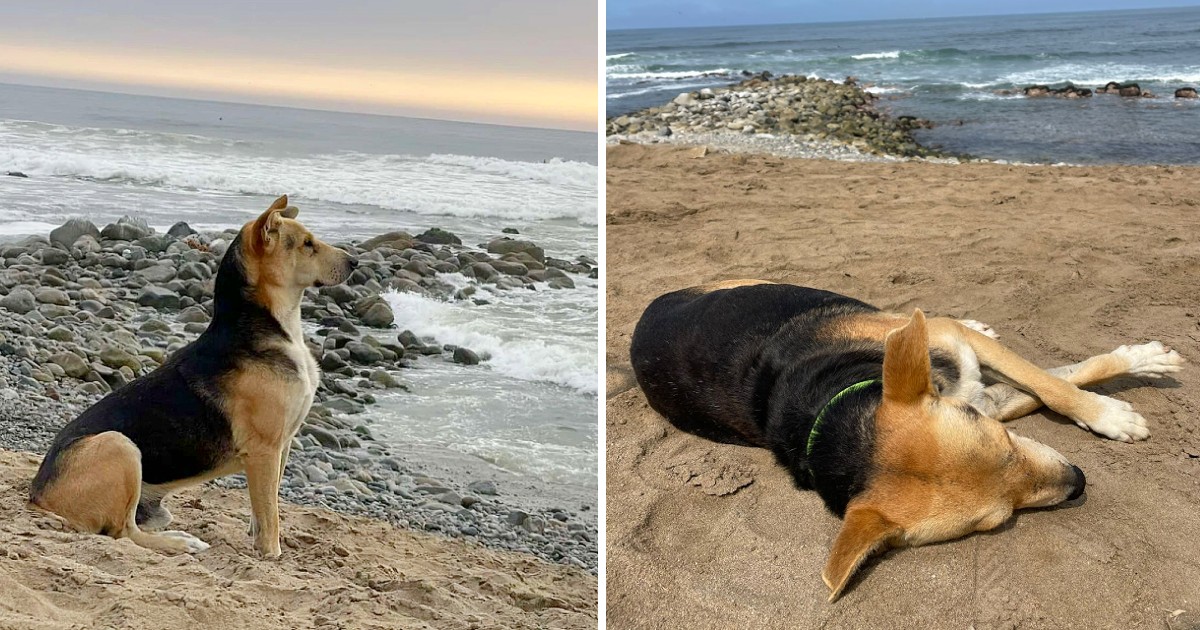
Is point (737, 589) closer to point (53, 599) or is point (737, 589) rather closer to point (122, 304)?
point (53, 599)

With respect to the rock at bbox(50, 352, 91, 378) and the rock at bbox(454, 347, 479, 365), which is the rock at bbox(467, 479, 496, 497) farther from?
the rock at bbox(50, 352, 91, 378)

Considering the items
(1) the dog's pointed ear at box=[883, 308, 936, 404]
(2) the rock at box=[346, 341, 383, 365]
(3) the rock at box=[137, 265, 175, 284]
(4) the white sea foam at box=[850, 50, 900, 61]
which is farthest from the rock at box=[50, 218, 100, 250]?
(4) the white sea foam at box=[850, 50, 900, 61]

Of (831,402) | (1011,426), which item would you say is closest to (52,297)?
(831,402)

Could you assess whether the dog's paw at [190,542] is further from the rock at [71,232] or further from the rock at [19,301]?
the rock at [71,232]

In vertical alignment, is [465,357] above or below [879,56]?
below

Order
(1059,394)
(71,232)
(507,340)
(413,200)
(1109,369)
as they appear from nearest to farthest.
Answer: (1059,394) → (1109,369) → (507,340) → (71,232) → (413,200)

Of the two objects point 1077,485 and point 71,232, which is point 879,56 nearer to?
point 71,232

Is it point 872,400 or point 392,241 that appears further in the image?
point 392,241
